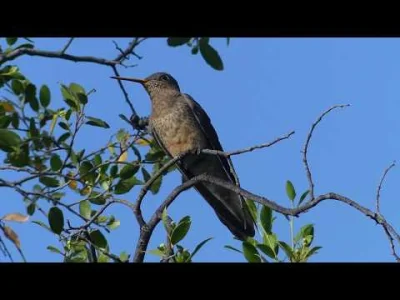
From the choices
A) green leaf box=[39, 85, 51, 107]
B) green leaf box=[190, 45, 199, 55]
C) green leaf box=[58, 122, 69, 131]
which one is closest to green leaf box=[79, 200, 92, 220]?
green leaf box=[58, 122, 69, 131]

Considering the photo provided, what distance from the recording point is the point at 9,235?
2566 mm

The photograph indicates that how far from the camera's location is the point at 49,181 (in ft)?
11.3

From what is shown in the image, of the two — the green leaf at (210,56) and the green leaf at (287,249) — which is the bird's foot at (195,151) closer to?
the green leaf at (287,249)

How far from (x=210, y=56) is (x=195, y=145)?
400cm

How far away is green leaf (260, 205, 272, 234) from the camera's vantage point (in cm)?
308

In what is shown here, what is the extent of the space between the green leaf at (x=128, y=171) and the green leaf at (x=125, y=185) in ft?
0.09

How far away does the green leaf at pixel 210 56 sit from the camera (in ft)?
8.13

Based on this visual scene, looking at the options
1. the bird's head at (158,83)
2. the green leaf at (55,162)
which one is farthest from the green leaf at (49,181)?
the bird's head at (158,83)

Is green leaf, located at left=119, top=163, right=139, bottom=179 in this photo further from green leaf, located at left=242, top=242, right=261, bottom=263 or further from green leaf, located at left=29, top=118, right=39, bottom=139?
green leaf, located at left=242, top=242, right=261, bottom=263

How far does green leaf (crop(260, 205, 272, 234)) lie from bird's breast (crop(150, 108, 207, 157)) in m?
3.18
